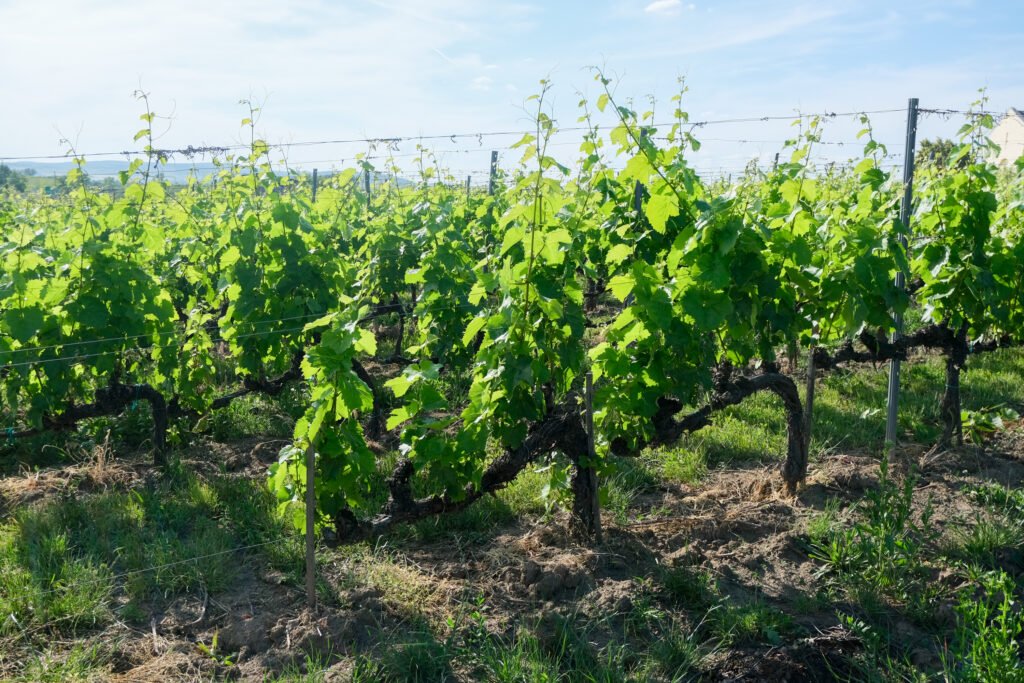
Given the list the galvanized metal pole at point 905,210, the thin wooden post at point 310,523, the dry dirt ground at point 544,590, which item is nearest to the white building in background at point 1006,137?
the galvanized metal pole at point 905,210

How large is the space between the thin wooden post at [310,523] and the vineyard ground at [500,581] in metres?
0.10

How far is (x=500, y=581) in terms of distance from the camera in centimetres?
357

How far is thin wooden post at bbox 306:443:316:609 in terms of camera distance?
322 centimetres

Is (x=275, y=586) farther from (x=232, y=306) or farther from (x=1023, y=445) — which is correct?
(x=1023, y=445)

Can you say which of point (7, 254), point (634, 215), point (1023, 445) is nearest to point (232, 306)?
point (7, 254)

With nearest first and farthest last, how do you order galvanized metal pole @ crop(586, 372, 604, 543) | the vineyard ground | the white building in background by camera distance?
the vineyard ground → galvanized metal pole @ crop(586, 372, 604, 543) → the white building in background

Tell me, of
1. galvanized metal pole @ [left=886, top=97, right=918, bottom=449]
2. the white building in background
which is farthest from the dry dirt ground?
the white building in background

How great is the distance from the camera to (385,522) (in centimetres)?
351

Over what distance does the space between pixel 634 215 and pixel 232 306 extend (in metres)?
2.36

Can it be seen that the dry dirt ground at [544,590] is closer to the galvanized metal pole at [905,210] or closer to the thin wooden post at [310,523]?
the thin wooden post at [310,523]

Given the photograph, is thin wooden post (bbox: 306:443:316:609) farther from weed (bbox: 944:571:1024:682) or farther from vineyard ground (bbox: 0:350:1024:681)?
weed (bbox: 944:571:1024:682)

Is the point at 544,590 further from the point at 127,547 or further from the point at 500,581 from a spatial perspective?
the point at 127,547

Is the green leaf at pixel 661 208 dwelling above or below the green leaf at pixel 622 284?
above

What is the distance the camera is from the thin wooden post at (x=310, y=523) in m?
3.22
